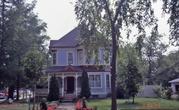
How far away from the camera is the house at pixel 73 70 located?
53812 mm

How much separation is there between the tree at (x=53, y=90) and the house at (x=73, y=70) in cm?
311

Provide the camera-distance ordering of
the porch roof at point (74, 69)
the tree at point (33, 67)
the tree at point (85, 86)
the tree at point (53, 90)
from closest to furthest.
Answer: the tree at point (33, 67) → the tree at point (53, 90) → the tree at point (85, 86) → the porch roof at point (74, 69)

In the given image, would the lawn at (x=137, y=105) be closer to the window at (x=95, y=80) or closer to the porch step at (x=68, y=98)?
the porch step at (x=68, y=98)

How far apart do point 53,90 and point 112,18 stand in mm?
21576

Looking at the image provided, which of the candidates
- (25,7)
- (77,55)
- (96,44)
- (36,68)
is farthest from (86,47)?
(25,7)

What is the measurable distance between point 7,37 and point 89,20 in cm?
2658

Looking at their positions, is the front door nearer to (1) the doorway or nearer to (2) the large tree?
(1) the doorway

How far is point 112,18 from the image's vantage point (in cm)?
3047

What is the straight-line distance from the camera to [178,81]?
66.4m

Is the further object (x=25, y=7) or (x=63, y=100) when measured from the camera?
(x=25, y=7)

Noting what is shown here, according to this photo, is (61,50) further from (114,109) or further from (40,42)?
(114,109)

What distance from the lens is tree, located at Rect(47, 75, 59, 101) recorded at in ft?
163

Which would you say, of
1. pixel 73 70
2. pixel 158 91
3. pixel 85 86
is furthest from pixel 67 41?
pixel 158 91

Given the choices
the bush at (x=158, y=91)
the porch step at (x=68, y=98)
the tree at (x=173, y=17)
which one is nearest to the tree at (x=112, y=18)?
the tree at (x=173, y=17)
